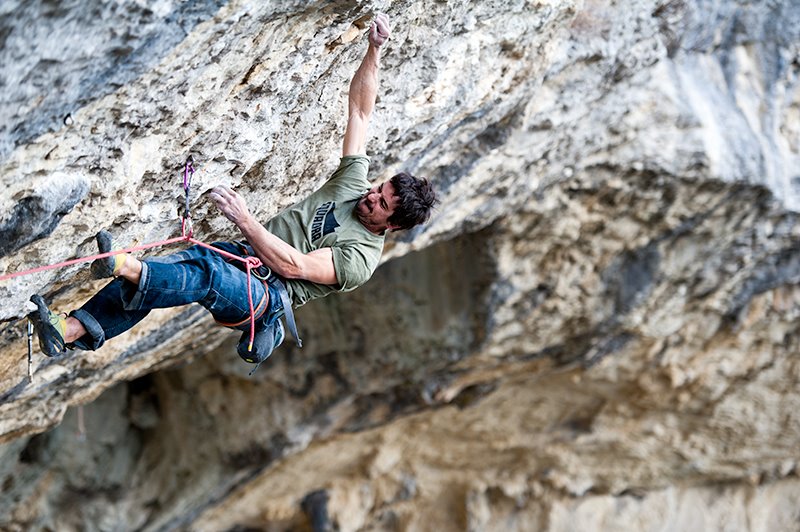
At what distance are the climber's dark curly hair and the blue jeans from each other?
1.32 feet

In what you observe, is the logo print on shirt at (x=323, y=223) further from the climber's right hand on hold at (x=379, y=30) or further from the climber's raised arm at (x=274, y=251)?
the climber's right hand on hold at (x=379, y=30)

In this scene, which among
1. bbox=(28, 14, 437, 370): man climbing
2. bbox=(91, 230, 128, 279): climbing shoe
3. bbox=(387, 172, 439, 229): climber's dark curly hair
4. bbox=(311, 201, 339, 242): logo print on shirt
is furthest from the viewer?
bbox=(311, 201, 339, 242): logo print on shirt

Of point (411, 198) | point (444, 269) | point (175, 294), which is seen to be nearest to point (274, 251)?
point (175, 294)

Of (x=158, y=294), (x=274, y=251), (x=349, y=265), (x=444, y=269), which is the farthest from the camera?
(x=444, y=269)

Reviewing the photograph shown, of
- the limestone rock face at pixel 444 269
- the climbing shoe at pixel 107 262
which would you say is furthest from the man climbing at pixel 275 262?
the limestone rock face at pixel 444 269

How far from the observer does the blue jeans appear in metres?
2.32

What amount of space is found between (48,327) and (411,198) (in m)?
0.95

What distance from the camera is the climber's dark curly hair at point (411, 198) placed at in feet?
8.30

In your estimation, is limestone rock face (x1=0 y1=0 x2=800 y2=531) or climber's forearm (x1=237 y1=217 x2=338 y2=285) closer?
limestone rock face (x1=0 y1=0 x2=800 y2=531)

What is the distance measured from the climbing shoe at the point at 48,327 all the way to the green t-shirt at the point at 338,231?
598 mm

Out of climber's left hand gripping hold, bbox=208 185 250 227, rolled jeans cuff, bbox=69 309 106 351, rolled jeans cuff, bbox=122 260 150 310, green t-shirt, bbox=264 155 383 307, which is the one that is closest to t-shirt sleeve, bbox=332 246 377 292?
green t-shirt, bbox=264 155 383 307

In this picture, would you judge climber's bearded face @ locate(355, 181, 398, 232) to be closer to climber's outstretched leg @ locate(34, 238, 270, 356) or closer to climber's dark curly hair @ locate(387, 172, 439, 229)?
climber's dark curly hair @ locate(387, 172, 439, 229)

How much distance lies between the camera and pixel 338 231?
8.63 ft

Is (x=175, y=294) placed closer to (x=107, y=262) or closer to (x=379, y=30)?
(x=107, y=262)
